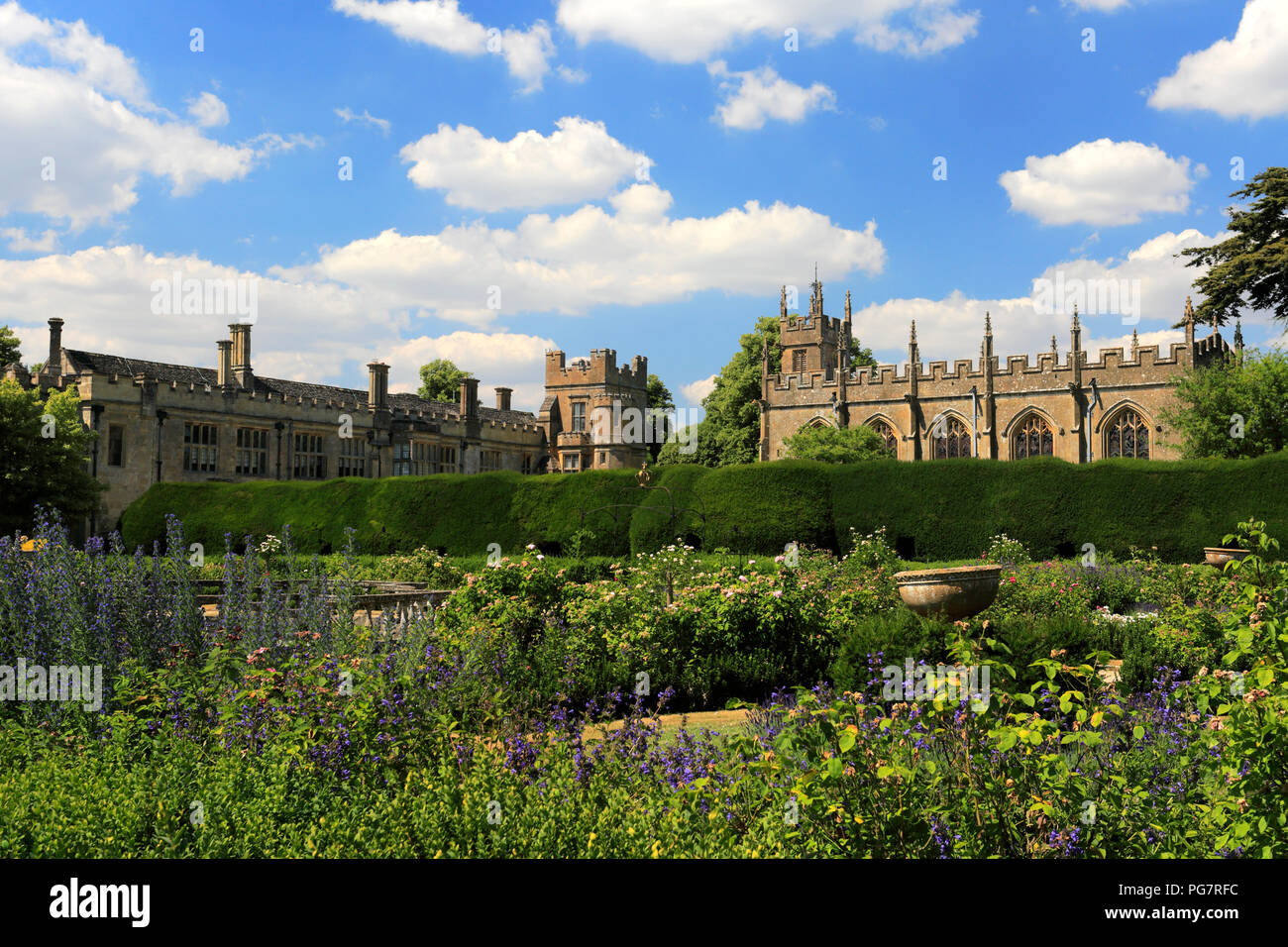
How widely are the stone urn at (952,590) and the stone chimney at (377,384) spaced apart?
103 feet

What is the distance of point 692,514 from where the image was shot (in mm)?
19125

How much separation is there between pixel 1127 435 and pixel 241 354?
32269mm

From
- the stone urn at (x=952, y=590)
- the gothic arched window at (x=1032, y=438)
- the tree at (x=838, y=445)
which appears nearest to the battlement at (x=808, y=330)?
the tree at (x=838, y=445)

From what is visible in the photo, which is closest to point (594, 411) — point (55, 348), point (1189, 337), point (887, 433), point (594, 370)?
point (594, 370)

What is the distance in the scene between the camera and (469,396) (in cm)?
3975

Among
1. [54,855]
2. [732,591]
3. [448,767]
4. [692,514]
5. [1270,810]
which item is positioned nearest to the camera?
[1270,810]

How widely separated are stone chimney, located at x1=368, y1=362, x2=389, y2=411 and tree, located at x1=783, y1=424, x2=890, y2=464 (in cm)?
1643

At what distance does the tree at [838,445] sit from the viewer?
30484mm

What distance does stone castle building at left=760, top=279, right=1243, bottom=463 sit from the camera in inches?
1262

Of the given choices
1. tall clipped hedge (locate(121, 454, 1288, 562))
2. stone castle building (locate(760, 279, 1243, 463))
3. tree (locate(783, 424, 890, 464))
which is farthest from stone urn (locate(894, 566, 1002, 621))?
stone castle building (locate(760, 279, 1243, 463))
